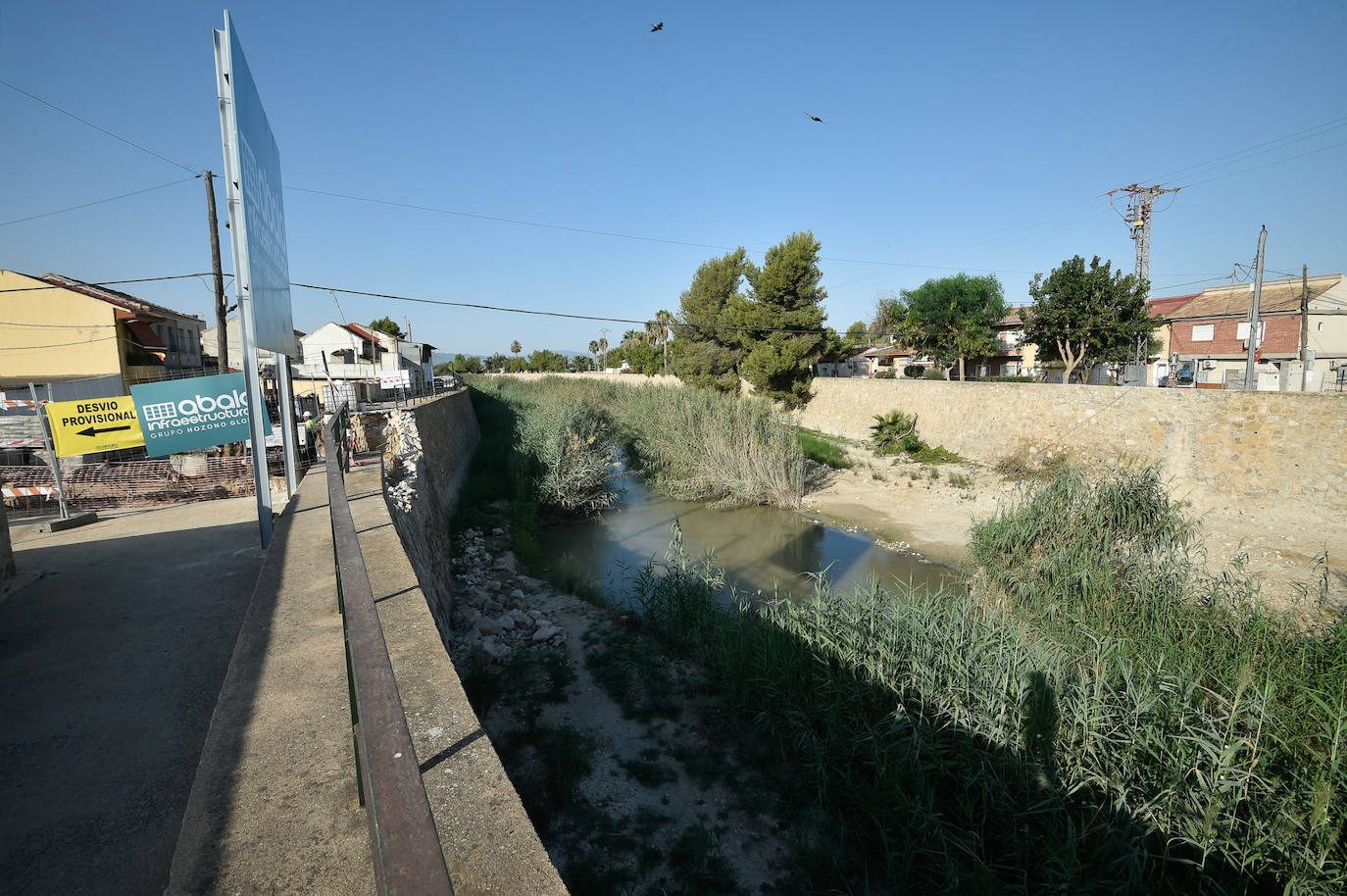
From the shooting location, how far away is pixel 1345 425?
11703 mm

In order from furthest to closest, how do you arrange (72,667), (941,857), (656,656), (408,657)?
(656,656) → (941,857) → (72,667) → (408,657)

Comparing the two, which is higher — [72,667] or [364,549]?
[364,549]

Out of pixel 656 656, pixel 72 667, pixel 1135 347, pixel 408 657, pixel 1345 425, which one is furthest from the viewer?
pixel 1135 347

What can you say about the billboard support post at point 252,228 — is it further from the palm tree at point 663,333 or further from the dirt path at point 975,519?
the palm tree at point 663,333

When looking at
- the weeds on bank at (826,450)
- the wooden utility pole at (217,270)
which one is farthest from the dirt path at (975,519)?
the wooden utility pole at (217,270)

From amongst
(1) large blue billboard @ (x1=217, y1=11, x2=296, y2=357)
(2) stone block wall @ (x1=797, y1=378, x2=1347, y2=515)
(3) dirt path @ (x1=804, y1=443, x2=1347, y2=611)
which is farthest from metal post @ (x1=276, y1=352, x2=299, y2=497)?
(2) stone block wall @ (x1=797, y1=378, x2=1347, y2=515)

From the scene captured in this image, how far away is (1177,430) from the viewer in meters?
14.6

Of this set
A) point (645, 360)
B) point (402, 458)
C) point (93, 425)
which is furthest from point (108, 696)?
point (645, 360)

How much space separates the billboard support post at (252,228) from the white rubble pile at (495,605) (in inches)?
104

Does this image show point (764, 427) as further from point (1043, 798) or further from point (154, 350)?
point (154, 350)

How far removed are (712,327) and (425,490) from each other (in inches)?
845

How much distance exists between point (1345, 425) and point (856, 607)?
1295cm

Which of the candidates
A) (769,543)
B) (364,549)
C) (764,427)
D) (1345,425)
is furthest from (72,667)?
(1345,425)

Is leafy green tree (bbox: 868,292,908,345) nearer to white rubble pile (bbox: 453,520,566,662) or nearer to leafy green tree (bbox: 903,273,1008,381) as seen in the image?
leafy green tree (bbox: 903,273,1008,381)
